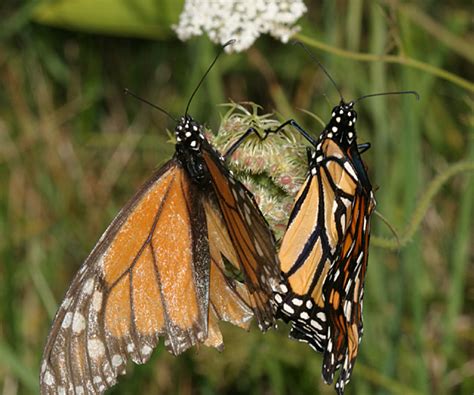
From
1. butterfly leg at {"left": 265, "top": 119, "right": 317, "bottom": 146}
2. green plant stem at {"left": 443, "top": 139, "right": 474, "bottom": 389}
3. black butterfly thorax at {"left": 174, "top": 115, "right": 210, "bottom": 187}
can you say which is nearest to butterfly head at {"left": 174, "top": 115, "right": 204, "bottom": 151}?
black butterfly thorax at {"left": 174, "top": 115, "right": 210, "bottom": 187}

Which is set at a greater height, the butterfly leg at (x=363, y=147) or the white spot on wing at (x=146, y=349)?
the butterfly leg at (x=363, y=147)

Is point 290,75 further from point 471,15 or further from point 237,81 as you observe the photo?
point 471,15

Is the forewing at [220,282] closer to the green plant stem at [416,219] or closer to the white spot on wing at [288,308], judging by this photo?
the white spot on wing at [288,308]

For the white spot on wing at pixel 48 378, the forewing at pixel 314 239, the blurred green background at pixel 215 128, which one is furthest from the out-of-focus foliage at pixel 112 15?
the white spot on wing at pixel 48 378

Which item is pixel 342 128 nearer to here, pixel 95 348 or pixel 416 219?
pixel 416 219

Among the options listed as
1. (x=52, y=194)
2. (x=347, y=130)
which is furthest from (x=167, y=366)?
(x=347, y=130)

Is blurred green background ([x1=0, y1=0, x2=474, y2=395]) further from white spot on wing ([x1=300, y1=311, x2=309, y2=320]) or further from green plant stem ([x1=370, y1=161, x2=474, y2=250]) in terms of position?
white spot on wing ([x1=300, y1=311, x2=309, y2=320])

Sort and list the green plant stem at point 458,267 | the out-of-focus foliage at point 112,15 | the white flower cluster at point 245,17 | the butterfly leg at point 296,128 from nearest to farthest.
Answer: the butterfly leg at point 296,128, the white flower cluster at point 245,17, the green plant stem at point 458,267, the out-of-focus foliage at point 112,15

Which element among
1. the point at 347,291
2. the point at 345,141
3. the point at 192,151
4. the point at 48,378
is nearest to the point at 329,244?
the point at 347,291
